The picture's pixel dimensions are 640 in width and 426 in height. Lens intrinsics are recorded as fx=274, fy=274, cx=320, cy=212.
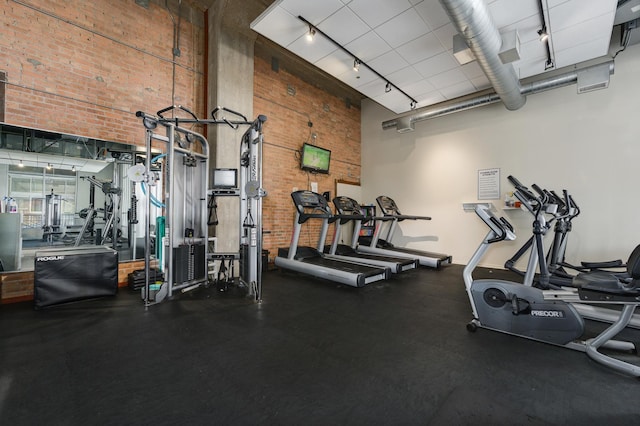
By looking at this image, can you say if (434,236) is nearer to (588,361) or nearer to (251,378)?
(588,361)

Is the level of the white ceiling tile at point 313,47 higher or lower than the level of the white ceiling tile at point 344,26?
higher

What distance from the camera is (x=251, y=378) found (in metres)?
1.84

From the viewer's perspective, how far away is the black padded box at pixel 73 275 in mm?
3145

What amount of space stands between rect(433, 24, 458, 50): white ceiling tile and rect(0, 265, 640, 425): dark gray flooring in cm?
393

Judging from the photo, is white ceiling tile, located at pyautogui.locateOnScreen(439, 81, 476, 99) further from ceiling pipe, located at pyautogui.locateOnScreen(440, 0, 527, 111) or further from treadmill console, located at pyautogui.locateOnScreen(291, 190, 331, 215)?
treadmill console, located at pyautogui.locateOnScreen(291, 190, 331, 215)

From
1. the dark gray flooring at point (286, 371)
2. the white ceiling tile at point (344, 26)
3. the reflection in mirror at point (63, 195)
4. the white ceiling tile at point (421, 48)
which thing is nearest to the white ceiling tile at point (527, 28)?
the white ceiling tile at point (421, 48)

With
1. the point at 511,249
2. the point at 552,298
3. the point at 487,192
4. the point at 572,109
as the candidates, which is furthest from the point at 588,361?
Result: the point at 572,109

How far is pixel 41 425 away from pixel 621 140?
7.74 m

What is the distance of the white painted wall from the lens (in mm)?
4664

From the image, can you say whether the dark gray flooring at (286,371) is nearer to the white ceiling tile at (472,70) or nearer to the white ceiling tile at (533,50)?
the white ceiling tile at (533,50)

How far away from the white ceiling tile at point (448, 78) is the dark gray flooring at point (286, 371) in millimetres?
4411

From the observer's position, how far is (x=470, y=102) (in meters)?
5.92

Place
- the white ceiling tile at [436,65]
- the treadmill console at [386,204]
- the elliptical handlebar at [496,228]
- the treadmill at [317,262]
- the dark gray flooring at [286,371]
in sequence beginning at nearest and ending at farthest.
→ the dark gray flooring at [286,371]
the elliptical handlebar at [496,228]
the treadmill at [317,262]
the white ceiling tile at [436,65]
the treadmill console at [386,204]

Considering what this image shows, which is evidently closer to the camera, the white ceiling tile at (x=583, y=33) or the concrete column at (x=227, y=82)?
the white ceiling tile at (x=583, y=33)
